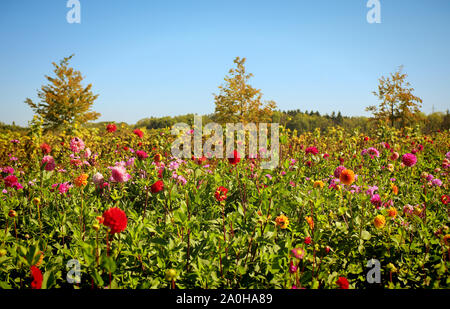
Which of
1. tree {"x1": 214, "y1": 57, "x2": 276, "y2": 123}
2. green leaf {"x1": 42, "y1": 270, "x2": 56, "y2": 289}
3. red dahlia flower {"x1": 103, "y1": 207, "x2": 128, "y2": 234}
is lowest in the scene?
green leaf {"x1": 42, "y1": 270, "x2": 56, "y2": 289}

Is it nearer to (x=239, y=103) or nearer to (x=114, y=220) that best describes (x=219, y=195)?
(x=114, y=220)

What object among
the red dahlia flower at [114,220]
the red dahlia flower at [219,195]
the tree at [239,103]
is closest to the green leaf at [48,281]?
the red dahlia flower at [114,220]

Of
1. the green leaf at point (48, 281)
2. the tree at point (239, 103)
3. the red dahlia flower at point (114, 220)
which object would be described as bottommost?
the green leaf at point (48, 281)

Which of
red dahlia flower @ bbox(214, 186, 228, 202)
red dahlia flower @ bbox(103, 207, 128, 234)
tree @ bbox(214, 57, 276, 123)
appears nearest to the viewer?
red dahlia flower @ bbox(103, 207, 128, 234)

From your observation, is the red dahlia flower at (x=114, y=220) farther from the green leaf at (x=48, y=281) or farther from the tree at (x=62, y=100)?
the tree at (x=62, y=100)

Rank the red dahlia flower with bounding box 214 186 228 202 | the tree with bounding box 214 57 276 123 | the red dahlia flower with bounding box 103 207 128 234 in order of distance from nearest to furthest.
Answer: the red dahlia flower with bounding box 103 207 128 234 → the red dahlia flower with bounding box 214 186 228 202 → the tree with bounding box 214 57 276 123

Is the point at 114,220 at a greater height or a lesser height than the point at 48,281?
greater

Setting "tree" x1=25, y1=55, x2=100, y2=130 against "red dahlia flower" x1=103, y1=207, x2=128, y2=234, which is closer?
"red dahlia flower" x1=103, y1=207, x2=128, y2=234

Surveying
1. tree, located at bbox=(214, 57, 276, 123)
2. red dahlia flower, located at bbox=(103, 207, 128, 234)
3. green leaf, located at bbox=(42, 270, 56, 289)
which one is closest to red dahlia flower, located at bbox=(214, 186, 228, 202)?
red dahlia flower, located at bbox=(103, 207, 128, 234)

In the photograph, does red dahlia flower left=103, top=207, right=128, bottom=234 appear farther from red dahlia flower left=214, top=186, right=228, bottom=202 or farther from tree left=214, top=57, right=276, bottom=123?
tree left=214, top=57, right=276, bottom=123

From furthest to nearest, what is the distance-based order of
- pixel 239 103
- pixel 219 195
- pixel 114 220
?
1. pixel 239 103
2. pixel 219 195
3. pixel 114 220

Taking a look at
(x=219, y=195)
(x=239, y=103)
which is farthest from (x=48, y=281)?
(x=239, y=103)
